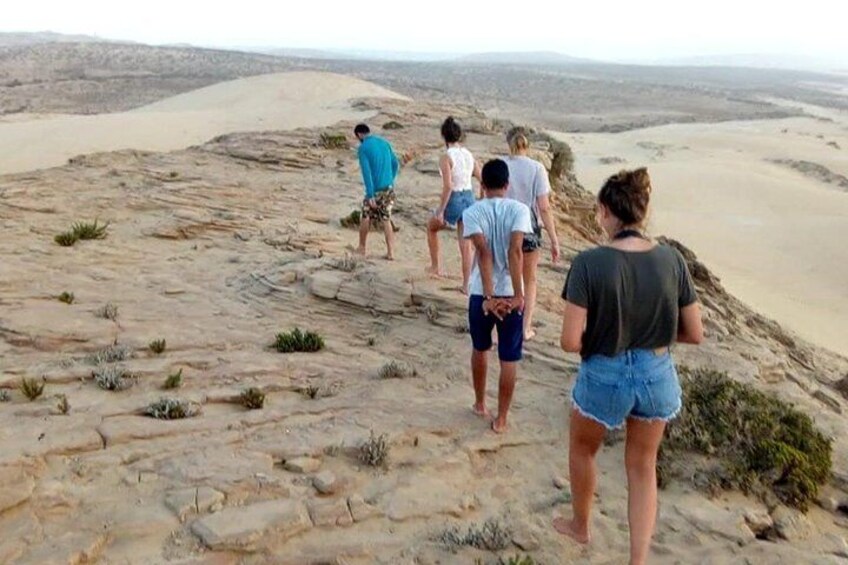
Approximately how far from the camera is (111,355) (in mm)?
6887

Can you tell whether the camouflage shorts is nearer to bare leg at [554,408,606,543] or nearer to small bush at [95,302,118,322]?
small bush at [95,302,118,322]

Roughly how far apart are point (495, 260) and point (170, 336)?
11.3 ft

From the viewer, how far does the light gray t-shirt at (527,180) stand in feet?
24.9

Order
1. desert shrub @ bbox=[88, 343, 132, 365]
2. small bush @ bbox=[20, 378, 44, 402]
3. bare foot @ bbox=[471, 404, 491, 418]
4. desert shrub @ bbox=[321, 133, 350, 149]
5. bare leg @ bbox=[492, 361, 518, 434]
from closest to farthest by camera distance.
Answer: bare leg @ bbox=[492, 361, 518, 434] → small bush @ bbox=[20, 378, 44, 402] → bare foot @ bbox=[471, 404, 491, 418] → desert shrub @ bbox=[88, 343, 132, 365] → desert shrub @ bbox=[321, 133, 350, 149]

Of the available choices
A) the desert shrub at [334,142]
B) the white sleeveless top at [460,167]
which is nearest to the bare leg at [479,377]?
the white sleeveless top at [460,167]

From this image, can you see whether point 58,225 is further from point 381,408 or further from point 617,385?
point 617,385

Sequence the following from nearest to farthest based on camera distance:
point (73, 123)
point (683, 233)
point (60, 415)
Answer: point (60, 415) < point (683, 233) < point (73, 123)

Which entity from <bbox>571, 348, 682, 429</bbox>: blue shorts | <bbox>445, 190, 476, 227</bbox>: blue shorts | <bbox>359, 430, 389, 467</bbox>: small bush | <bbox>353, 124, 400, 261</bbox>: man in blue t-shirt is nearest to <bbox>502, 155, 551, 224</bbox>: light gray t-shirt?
<bbox>445, 190, 476, 227</bbox>: blue shorts

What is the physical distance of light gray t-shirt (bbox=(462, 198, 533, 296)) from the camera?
5.73 metres

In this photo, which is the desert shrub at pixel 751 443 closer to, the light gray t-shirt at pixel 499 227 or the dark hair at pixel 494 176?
the light gray t-shirt at pixel 499 227

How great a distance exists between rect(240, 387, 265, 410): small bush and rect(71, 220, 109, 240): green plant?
5.61 m

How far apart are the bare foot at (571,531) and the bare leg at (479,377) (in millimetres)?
1421

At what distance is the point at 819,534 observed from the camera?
5336 mm

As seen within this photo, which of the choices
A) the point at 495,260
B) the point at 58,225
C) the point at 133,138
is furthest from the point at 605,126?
the point at 495,260
